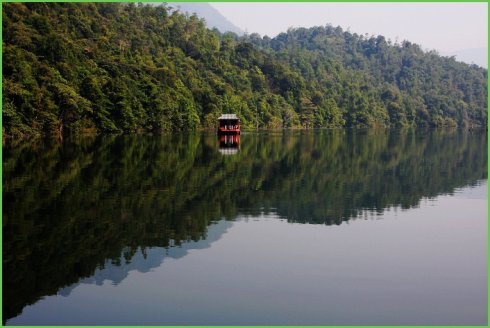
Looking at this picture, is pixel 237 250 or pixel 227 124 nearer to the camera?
pixel 237 250

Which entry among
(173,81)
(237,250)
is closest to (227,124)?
(173,81)

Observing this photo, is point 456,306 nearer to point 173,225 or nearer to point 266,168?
point 173,225

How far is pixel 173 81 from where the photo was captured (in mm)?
74000

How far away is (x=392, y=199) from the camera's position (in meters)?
19.3

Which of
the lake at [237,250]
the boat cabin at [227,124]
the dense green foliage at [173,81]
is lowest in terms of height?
the lake at [237,250]

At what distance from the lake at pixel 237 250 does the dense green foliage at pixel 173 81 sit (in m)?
26.5

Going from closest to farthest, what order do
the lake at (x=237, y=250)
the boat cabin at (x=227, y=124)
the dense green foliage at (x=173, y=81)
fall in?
1. the lake at (x=237, y=250)
2. the dense green foliage at (x=173, y=81)
3. the boat cabin at (x=227, y=124)

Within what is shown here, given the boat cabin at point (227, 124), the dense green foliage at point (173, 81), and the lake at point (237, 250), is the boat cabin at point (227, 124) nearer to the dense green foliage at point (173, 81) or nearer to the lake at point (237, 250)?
the dense green foliage at point (173, 81)

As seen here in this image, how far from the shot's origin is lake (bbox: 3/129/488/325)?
893 cm

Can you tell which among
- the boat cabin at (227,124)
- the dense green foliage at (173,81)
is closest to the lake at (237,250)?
the dense green foliage at (173,81)

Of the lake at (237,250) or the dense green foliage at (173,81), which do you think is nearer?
the lake at (237,250)

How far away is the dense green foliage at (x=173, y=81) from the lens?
4903cm

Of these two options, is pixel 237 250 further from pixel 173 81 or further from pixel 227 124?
pixel 173 81

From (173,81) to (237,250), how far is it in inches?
2498
